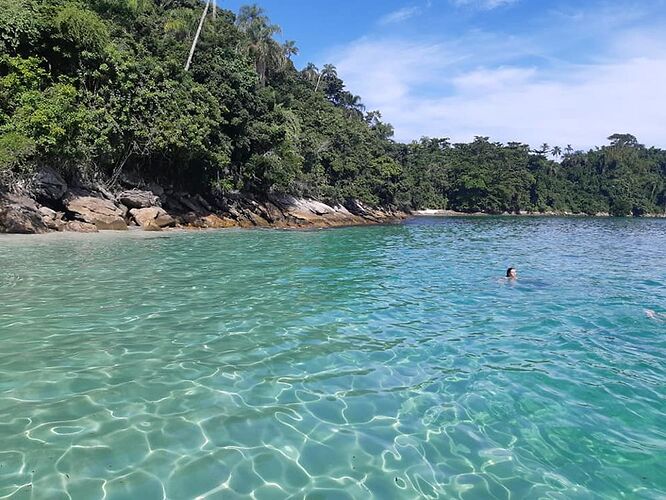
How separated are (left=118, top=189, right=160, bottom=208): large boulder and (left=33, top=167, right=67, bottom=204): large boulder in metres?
3.95

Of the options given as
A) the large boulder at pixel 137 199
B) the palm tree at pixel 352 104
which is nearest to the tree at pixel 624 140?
the palm tree at pixel 352 104

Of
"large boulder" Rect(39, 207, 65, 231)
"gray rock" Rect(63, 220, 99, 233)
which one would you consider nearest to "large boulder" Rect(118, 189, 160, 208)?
"gray rock" Rect(63, 220, 99, 233)

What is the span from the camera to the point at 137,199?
98.3ft

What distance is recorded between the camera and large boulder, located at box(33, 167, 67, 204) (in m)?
24.5

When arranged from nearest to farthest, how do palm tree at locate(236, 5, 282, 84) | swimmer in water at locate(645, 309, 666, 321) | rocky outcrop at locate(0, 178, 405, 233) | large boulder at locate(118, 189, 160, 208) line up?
swimmer in water at locate(645, 309, 666, 321)
rocky outcrop at locate(0, 178, 405, 233)
large boulder at locate(118, 189, 160, 208)
palm tree at locate(236, 5, 282, 84)

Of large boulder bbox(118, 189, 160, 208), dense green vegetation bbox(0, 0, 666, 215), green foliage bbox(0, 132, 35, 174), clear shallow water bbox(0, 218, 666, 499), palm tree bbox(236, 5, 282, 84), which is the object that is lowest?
clear shallow water bbox(0, 218, 666, 499)

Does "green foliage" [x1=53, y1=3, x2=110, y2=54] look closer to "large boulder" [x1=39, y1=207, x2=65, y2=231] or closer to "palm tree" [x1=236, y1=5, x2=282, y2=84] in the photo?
"large boulder" [x1=39, y1=207, x2=65, y2=231]

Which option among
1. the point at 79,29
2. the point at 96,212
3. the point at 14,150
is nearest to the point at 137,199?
the point at 96,212

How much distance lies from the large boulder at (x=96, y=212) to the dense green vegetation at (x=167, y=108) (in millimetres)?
2089

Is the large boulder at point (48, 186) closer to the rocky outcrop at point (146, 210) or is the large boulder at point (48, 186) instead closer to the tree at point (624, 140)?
the rocky outcrop at point (146, 210)

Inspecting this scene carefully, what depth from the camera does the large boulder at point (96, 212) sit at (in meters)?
25.6

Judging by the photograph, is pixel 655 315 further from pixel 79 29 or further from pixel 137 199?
pixel 79 29

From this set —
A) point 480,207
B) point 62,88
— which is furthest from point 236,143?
point 480,207

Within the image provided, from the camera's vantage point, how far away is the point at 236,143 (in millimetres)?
38344
